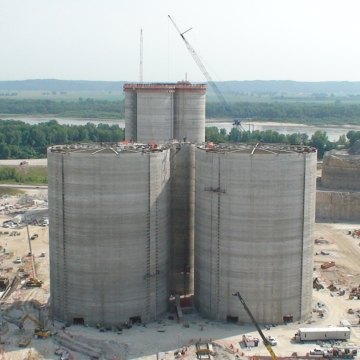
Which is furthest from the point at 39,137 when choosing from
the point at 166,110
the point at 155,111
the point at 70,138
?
the point at 166,110

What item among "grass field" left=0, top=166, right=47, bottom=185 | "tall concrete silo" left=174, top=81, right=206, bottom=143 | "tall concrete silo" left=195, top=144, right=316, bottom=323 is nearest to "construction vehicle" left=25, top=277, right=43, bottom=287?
"tall concrete silo" left=195, top=144, right=316, bottom=323

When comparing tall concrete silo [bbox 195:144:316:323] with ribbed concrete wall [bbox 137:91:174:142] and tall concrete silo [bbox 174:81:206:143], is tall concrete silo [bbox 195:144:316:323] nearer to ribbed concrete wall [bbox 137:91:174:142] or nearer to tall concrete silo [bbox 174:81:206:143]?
ribbed concrete wall [bbox 137:91:174:142]

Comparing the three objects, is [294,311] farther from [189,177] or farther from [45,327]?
[45,327]

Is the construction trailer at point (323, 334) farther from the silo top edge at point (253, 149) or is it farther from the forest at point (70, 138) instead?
the forest at point (70, 138)

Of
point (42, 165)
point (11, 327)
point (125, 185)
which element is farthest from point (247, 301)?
point (42, 165)

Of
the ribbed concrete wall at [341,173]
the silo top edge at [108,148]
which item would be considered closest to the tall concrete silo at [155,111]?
the silo top edge at [108,148]

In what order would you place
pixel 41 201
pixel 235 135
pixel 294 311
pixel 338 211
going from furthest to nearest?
pixel 235 135 → pixel 41 201 → pixel 338 211 → pixel 294 311

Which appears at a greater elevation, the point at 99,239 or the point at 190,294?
the point at 99,239
